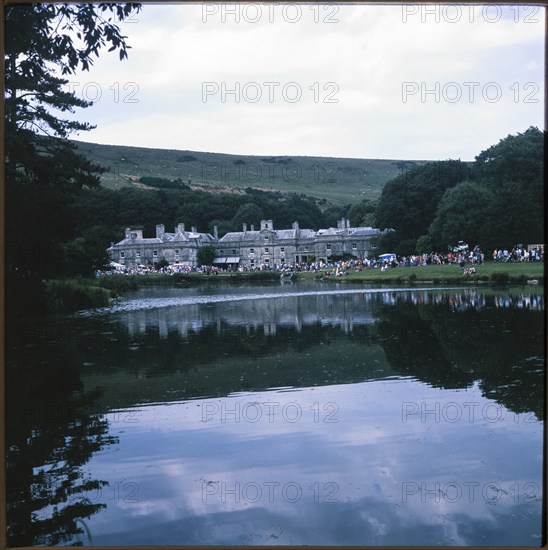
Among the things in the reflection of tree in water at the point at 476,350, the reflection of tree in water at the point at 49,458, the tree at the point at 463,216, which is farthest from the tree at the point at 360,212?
the reflection of tree in water at the point at 49,458

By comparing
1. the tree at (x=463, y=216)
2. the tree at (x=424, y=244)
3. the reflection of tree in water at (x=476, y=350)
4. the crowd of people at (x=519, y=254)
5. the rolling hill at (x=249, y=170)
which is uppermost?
the rolling hill at (x=249, y=170)

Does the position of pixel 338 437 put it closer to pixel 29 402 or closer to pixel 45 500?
pixel 45 500

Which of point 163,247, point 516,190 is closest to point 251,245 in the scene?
point 163,247

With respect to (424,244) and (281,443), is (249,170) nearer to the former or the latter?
(424,244)

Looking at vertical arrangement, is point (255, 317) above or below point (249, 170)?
below

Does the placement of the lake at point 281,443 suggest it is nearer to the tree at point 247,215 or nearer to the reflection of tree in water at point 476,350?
the reflection of tree in water at point 476,350

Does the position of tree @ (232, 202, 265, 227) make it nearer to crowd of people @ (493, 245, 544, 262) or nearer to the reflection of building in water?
crowd of people @ (493, 245, 544, 262)

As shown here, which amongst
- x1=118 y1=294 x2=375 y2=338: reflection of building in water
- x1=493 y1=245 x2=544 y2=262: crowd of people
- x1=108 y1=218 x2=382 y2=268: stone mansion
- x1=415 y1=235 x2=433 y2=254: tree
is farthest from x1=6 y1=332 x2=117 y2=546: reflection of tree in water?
x1=108 y1=218 x2=382 y2=268: stone mansion

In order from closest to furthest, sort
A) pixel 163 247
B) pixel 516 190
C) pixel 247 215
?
pixel 516 190 → pixel 163 247 → pixel 247 215
